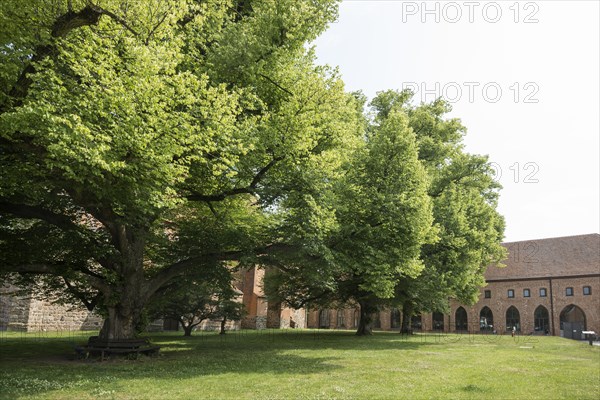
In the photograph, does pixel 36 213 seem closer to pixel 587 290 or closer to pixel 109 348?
pixel 109 348

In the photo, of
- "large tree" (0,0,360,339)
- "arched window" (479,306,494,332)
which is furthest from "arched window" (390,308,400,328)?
"large tree" (0,0,360,339)

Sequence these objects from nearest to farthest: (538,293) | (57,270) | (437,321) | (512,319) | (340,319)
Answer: (57,270) < (538,293) < (512,319) < (437,321) < (340,319)

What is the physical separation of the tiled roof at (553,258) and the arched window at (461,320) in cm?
542

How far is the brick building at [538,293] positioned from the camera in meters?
47.8

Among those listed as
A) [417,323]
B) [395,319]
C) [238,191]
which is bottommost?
[417,323]

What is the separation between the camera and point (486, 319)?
177 ft

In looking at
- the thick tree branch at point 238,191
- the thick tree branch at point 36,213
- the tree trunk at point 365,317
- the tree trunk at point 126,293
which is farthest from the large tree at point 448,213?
the thick tree branch at point 36,213

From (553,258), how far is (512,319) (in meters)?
8.63

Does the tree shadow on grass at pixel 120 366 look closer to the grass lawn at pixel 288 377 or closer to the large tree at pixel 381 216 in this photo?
the grass lawn at pixel 288 377

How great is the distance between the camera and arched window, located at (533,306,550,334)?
4972 cm

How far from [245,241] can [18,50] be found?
30.8ft

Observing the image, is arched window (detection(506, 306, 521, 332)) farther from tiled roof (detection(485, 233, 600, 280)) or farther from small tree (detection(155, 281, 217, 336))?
small tree (detection(155, 281, 217, 336))

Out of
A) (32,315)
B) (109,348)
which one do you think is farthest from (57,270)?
(32,315)

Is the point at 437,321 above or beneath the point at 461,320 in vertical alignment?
beneath
